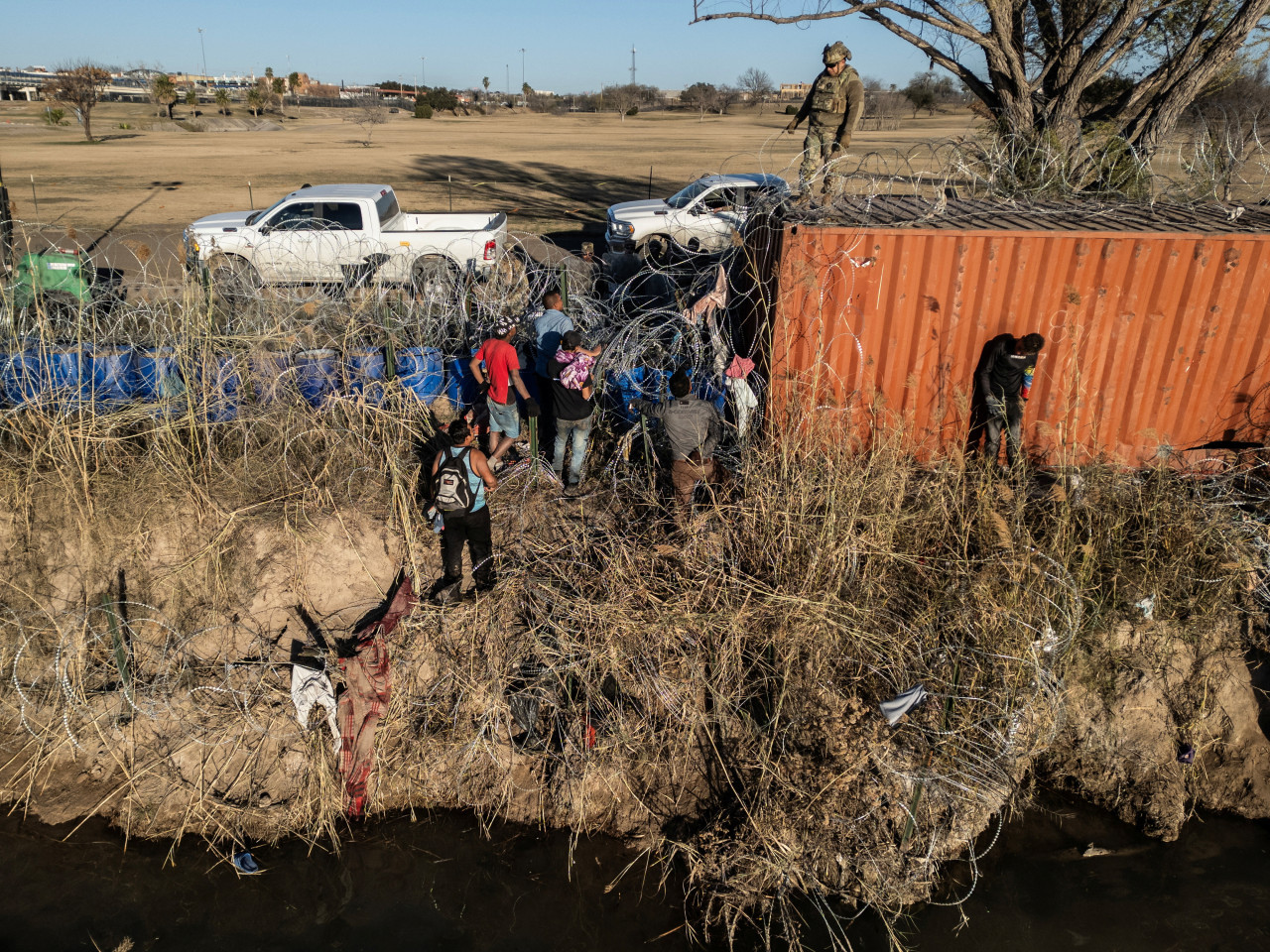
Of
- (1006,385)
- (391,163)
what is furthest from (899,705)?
(391,163)

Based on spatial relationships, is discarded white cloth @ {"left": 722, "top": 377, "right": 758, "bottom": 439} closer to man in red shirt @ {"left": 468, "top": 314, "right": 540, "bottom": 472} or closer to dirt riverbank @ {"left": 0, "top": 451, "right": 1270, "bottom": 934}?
dirt riverbank @ {"left": 0, "top": 451, "right": 1270, "bottom": 934}

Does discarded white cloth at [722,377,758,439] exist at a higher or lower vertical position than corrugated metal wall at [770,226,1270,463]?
lower

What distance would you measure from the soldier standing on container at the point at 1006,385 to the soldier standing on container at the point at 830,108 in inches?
107

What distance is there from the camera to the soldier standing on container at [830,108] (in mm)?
8500

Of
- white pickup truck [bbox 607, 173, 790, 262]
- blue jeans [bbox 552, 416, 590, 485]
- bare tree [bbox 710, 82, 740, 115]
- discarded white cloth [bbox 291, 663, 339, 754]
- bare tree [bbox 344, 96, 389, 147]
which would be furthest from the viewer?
bare tree [bbox 710, 82, 740, 115]

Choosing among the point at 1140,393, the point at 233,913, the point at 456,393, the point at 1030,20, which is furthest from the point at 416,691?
the point at 1030,20

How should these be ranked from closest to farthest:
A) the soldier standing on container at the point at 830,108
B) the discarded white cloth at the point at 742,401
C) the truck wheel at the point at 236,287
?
the discarded white cloth at the point at 742,401, the truck wheel at the point at 236,287, the soldier standing on container at the point at 830,108

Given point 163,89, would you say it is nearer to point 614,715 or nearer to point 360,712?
point 360,712

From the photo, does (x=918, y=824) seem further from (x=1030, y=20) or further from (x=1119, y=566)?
(x=1030, y=20)

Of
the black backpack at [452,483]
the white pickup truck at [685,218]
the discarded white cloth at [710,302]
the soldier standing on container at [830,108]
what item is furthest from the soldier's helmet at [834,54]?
the black backpack at [452,483]

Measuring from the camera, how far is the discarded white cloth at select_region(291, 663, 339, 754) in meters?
5.55

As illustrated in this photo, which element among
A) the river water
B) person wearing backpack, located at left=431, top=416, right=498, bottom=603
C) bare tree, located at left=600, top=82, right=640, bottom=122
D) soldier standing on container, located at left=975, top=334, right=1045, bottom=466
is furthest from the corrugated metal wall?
bare tree, located at left=600, top=82, right=640, bottom=122

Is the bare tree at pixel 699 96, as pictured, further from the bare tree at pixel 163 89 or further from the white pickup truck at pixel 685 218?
the white pickup truck at pixel 685 218

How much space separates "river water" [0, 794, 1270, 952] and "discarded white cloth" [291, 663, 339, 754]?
79 cm
